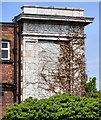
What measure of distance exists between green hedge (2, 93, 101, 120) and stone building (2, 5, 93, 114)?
5991 millimetres

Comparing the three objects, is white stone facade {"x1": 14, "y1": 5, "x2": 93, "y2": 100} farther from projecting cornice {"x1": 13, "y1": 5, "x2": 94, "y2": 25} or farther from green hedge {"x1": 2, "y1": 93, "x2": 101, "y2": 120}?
green hedge {"x1": 2, "y1": 93, "x2": 101, "y2": 120}

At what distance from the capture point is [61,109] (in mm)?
12711

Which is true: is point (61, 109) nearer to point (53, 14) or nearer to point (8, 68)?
point (8, 68)

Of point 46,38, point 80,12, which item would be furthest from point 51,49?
point 80,12

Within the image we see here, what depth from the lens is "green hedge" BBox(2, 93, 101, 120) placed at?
12602 millimetres

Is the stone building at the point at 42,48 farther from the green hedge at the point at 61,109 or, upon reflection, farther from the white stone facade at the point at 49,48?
the green hedge at the point at 61,109

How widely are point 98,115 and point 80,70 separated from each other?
6606mm

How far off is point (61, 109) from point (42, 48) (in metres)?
7.29

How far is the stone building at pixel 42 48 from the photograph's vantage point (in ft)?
64.1

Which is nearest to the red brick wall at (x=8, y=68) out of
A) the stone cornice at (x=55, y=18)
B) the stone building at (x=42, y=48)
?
the stone building at (x=42, y=48)

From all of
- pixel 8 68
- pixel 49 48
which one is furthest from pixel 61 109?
pixel 49 48

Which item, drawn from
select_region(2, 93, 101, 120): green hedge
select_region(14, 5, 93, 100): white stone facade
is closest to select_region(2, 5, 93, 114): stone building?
select_region(14, 5, 93, 100): white stone facade

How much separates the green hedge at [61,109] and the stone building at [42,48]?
5991 mm

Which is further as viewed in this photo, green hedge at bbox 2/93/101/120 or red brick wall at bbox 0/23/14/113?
red brick wall at bbox 0/23/14/113
